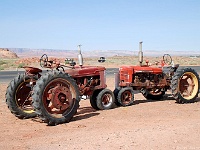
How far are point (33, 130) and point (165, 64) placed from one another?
699 cm

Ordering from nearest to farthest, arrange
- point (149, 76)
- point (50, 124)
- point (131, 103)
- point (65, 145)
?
point (65, 145) → point (50, 124) → point (131, 103) → point (149, 76)

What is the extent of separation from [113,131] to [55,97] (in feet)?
7.03

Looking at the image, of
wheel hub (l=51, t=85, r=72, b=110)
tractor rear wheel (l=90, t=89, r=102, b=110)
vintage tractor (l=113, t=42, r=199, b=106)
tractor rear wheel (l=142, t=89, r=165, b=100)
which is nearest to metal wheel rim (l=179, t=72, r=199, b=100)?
vintage tractor (l=113, t=42, r=199, b=106)

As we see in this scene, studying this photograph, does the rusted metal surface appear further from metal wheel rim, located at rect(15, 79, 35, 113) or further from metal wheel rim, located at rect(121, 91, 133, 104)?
metal wheel rim, located at rect(121, 91, 133, 104)

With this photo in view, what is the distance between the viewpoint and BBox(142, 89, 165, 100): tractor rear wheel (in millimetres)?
13070

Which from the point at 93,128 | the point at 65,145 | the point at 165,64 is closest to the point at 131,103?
the point at 165,64

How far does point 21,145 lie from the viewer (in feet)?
22.1

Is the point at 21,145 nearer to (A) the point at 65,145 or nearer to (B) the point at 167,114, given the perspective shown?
(A) the point at 65,145

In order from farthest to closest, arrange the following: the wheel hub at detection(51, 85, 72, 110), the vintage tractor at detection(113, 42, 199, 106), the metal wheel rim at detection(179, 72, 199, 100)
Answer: the metal wheel rim at detection(179, 72, 199, 100), the vintage tractor at detection(113, 42, 199, 106), the wheel hub at detection(51, 85, 72, 110)

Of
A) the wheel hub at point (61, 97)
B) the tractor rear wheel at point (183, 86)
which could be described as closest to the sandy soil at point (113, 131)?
the wheel hub at point (61, 97)

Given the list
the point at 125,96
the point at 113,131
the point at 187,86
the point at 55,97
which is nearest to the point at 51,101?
the point at 55,97

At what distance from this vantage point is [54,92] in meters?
8.86

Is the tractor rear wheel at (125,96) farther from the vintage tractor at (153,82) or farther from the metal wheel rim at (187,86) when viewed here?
the metal wheel rim at (187,86)

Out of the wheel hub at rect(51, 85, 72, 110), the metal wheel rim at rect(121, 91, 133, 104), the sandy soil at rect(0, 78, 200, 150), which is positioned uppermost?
the wheel hub at rect(51, 85, 72, 110)
